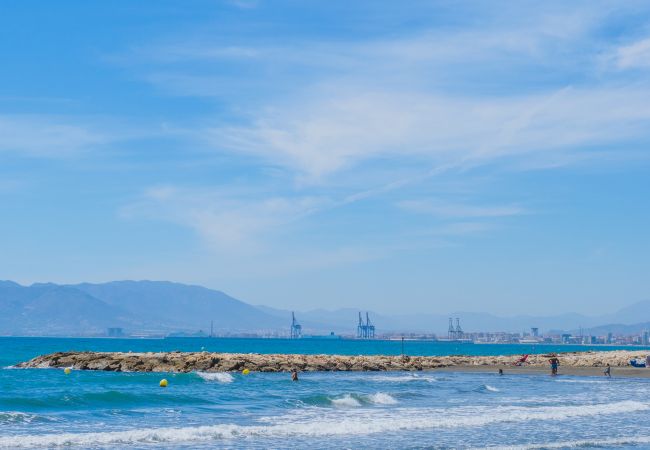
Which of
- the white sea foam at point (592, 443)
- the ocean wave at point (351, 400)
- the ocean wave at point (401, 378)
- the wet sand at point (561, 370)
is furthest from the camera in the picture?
the wet sand at point (561, 370)

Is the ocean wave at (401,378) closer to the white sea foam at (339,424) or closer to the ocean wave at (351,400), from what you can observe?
the ocean wave at (351,400)

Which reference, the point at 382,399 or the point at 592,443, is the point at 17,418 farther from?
the point at 592,443

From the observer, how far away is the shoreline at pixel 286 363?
66.5 meters

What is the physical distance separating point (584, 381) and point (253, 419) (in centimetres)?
3381

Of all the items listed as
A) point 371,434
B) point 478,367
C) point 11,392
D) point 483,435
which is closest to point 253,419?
point 371,434

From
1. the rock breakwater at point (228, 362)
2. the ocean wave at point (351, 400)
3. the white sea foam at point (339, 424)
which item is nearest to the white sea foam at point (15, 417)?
the white sea foam at point (339, 424)

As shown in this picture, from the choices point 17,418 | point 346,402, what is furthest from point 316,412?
point 17,418

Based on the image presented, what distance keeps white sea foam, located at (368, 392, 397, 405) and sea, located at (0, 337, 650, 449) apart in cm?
11

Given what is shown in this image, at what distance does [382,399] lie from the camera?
46.0 m

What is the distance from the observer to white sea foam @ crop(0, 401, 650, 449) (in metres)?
29.1

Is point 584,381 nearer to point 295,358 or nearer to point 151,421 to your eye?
point 295,358

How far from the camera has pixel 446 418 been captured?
121 ft

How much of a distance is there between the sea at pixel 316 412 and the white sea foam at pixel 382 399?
113 mm

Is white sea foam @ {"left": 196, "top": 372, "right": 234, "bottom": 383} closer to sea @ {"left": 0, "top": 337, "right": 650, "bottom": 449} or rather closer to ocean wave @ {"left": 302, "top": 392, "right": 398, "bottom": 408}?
sea @ {"left": 0, "top": 337, "right": 650, "bottom": 449}
